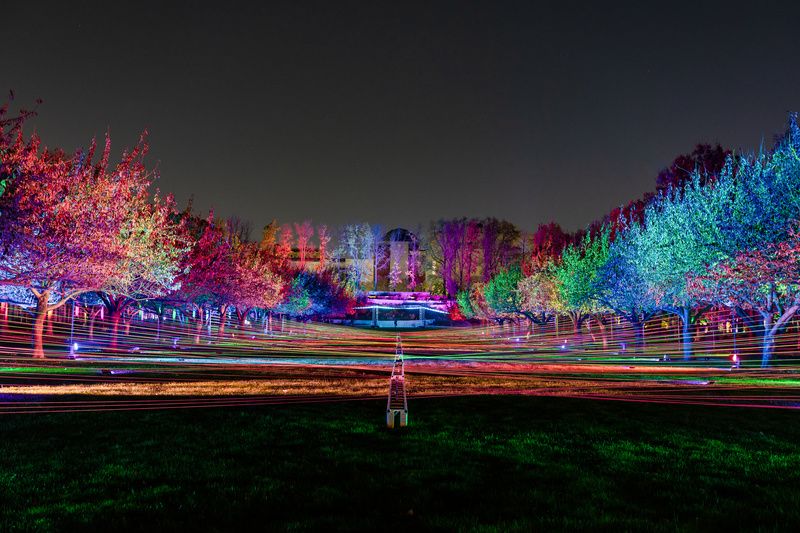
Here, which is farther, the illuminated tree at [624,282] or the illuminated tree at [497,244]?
the illuminated tree at [497,244]

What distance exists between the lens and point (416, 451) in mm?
10109

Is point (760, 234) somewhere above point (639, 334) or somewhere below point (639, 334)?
above

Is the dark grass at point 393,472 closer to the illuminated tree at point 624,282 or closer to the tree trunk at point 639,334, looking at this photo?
the illuminated tree at point 624,282

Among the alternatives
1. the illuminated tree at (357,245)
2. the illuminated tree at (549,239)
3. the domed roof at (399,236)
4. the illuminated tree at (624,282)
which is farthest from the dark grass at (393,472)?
the domed roof at (399,236)

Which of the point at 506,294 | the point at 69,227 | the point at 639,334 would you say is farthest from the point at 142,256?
the point at 506,294

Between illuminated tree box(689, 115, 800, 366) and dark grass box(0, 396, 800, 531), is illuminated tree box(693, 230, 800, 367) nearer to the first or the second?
illuminated tree box(689, 115, 800, 366)

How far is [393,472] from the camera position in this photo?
878 centimetres

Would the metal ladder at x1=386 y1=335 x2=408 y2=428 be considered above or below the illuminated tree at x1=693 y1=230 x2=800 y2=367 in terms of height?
below

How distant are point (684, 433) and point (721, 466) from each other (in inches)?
105

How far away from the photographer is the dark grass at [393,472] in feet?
22.6

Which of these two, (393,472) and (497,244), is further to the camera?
(497,244)

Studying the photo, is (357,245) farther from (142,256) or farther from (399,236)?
(142,256)

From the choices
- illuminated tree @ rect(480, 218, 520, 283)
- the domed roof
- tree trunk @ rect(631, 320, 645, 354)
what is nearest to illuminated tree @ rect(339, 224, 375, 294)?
the domed roof

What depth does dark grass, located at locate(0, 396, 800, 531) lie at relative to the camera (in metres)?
6.89
